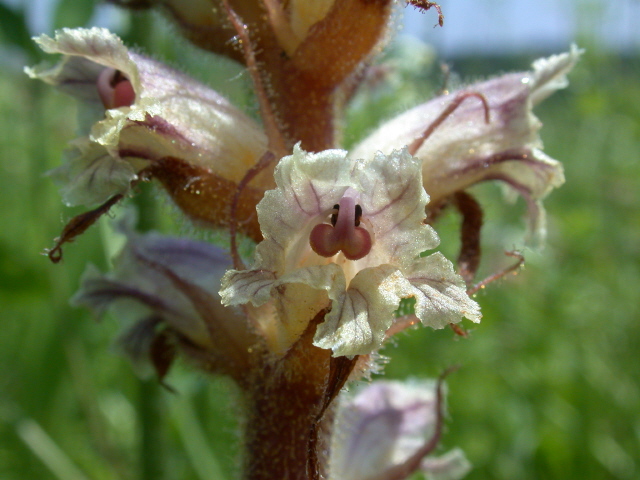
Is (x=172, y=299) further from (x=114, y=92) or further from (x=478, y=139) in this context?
(x=478, y=139)

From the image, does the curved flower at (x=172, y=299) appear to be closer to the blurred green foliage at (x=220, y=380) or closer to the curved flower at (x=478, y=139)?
the blurred green foliage at (x=220, y=380)

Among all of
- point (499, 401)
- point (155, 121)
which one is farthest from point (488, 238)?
point (155, 121)

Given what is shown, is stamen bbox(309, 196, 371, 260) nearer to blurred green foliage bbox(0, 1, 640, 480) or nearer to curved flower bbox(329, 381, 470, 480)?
blurred green foliage bbox(0, 1, 640, 480)

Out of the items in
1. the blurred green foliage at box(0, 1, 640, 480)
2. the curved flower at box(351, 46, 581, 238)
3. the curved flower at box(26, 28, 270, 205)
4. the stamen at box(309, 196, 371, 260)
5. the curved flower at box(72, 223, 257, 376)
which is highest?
the curved flower at box(26, 28, 270, 205)

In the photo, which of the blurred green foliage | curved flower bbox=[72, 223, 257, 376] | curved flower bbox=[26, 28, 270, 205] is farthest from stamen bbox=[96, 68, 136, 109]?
curved flower bbox=[72, 223, 257, 376]

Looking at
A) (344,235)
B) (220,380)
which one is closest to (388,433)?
(220,380)
